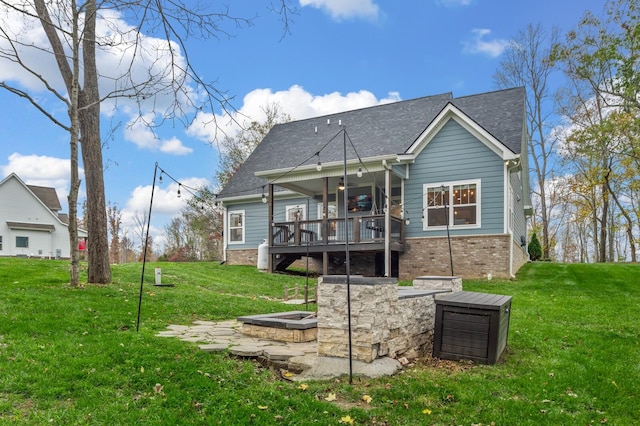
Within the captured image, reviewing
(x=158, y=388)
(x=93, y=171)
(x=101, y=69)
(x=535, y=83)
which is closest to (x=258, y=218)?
(x=93, y=171)

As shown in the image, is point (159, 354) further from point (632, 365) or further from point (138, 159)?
point (138, 159)

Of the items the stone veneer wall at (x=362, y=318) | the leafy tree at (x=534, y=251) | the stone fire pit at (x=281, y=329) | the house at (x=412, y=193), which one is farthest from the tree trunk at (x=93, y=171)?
the leafy tree at (x=534, y=251)

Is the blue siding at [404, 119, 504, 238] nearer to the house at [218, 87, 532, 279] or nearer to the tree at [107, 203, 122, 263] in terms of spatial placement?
the house at [218, 87, 532, 279]

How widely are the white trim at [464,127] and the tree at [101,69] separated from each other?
365 inches

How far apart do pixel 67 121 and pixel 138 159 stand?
2560 millimetres

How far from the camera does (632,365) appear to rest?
514cm

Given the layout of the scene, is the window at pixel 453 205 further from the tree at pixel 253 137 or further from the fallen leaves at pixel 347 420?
the tree at pixel 253 137

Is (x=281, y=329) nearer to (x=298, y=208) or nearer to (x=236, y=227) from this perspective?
(x=298, y=208)

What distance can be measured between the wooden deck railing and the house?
0.04 metres

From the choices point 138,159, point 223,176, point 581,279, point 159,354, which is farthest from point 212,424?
point 223,176

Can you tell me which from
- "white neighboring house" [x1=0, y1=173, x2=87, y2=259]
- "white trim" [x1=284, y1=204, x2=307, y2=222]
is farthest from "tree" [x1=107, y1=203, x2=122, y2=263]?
"white trim" [x1=284, y1=204, x2=307, y2=222]

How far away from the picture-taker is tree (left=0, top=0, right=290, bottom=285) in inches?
179

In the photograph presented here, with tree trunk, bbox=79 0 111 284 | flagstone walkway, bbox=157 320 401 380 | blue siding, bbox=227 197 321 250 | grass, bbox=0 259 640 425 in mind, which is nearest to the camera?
grass, bbox=0 259 640 425

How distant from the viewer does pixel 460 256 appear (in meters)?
13.7
